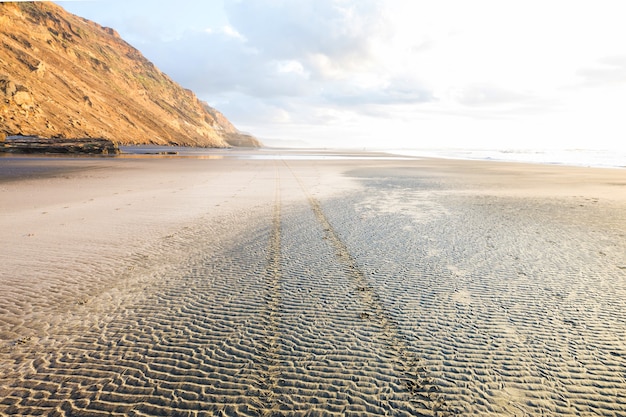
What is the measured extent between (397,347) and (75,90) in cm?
8054

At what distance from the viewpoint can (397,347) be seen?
305 centimetres

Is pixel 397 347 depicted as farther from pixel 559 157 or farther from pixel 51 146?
pixel 559 157

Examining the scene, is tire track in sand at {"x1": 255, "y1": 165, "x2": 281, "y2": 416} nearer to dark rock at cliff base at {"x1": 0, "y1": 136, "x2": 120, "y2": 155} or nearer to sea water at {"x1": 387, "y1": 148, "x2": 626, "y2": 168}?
dark rock at cliff base at {"x1": 0, "y1": 136, "x2": 120, "y2": 155}

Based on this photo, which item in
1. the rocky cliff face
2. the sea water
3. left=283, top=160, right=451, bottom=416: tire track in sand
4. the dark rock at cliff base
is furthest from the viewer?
the rocky cliff face

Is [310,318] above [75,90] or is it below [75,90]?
below

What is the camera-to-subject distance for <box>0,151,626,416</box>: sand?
8.08ft

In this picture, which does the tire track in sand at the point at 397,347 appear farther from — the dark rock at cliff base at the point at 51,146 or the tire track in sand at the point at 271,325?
the dark rock at cliff base at the point at 51,146

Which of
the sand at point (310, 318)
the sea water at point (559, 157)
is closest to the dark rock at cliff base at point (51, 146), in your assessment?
the sand at point (310, 318)

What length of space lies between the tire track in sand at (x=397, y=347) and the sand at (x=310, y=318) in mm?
14

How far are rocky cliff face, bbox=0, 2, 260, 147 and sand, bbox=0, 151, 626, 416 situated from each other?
160 ft

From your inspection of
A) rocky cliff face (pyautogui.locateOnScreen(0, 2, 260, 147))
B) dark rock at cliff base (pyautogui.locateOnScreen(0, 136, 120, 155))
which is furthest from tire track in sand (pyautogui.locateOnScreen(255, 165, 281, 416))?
rocky cliff face (pyautogui.locateOnScreen(0, 2, 260, 147))

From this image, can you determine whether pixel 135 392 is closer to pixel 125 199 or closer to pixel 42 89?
pixel 125 199

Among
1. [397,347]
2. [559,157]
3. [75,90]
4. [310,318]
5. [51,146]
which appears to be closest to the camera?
[397,347]

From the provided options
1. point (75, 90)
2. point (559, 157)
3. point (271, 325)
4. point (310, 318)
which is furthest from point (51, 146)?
point (559, 157)
